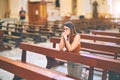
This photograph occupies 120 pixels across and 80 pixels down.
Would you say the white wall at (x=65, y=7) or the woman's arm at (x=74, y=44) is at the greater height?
the white wall at (x=65, y=7)

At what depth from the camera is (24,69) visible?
310cm

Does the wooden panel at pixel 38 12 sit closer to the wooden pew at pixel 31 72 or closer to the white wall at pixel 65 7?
the white wall at pixel 65 7

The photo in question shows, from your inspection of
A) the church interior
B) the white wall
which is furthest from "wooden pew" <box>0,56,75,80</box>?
the white wall

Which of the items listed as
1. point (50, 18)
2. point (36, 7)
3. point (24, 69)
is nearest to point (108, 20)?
point (50, 18)

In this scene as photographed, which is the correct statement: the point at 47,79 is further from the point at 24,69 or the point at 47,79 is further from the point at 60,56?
the point at 60,56

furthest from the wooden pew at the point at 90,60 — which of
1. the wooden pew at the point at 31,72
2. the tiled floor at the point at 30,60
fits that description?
the tiled floor at the point at 30,60

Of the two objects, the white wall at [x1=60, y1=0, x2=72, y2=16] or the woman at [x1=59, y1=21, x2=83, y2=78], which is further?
the white wall at [x1=60, y1=0, x2=72, y2=16]

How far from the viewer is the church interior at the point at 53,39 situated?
11.5ft

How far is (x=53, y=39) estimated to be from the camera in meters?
6.13

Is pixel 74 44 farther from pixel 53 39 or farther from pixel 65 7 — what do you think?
pixel 65 7

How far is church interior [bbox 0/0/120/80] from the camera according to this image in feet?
11.5

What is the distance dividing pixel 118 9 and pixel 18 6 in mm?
11292

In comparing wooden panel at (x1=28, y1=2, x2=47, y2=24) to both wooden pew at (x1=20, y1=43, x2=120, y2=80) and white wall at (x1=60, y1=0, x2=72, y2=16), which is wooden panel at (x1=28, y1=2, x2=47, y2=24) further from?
wooden pew at (x1=20, y1=43, x2=120, y2=80)

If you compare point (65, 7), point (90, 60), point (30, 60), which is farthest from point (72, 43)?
point (65, 7)
